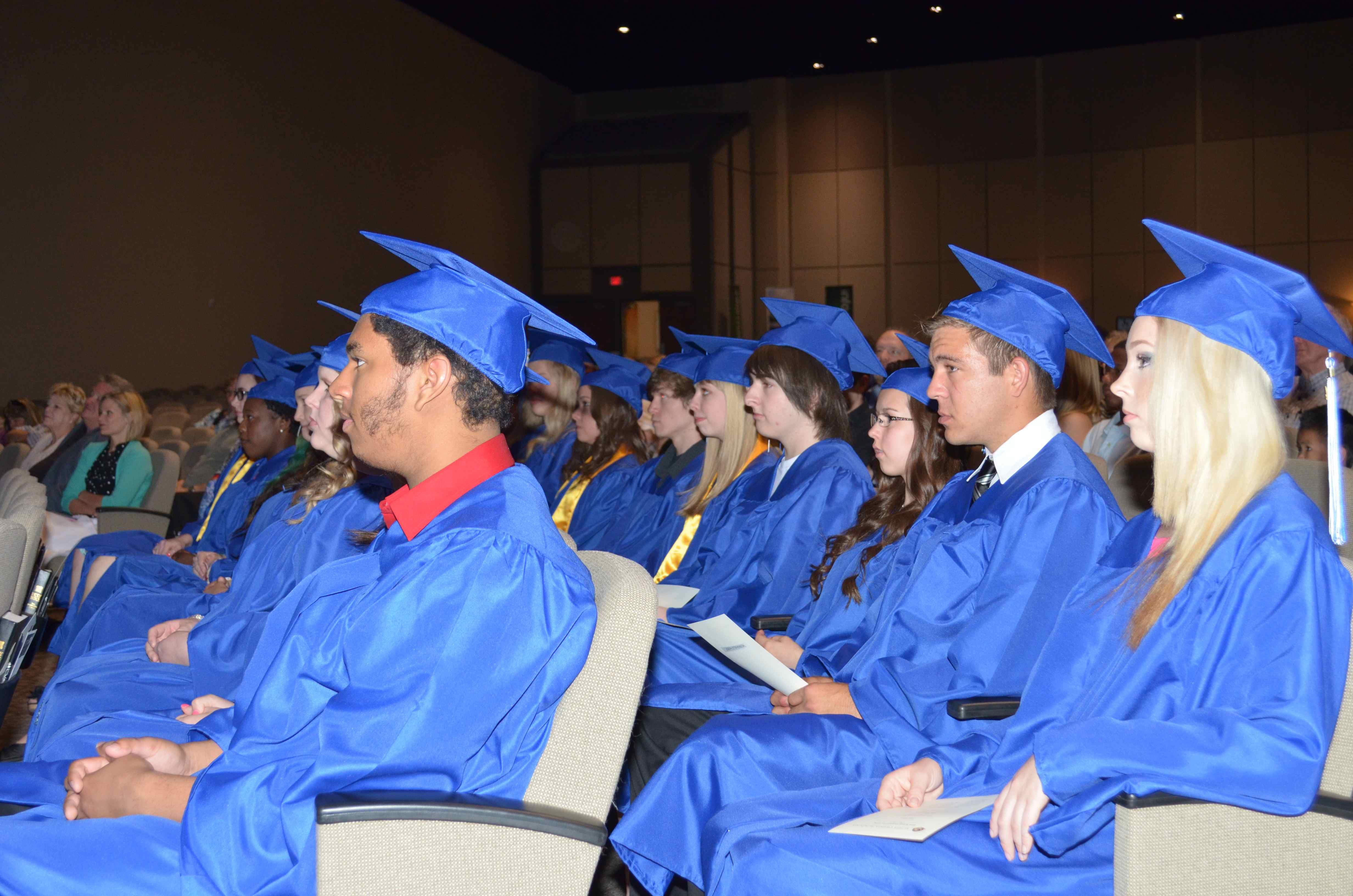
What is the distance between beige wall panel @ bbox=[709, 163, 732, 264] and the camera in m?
16.6

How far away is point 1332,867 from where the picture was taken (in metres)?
1.66

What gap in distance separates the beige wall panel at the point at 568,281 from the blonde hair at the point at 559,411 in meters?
11.5

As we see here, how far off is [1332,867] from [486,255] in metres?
15.4

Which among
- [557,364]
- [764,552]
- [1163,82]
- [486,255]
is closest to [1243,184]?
[1163,82]

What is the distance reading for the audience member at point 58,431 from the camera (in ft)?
24.5

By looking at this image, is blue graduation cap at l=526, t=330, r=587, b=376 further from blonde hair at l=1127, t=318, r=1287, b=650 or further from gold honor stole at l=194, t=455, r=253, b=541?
blonde hair at l=1127, t=318, r=1287, b=650

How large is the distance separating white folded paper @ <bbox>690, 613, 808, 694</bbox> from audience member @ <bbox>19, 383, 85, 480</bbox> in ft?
19.7

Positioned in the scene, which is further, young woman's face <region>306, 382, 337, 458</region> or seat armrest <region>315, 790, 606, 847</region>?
young woman's face <region>306, 382, 337, 458</region>

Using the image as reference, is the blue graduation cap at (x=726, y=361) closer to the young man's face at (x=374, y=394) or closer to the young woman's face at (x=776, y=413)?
the young woman's face at (x=776, y=413)

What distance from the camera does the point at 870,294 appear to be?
17.3 metres

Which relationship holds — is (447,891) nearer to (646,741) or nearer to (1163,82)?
(646,741)

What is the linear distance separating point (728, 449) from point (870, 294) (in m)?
13.6

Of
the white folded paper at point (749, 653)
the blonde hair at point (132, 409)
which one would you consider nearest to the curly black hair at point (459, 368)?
the white folded paper at point (749, 653)

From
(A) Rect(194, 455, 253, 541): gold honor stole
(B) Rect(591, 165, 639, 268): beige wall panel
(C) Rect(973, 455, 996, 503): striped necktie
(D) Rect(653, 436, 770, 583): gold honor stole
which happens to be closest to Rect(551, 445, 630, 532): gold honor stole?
(D) Rect(653, 436, 770, 583): gold honor stole
